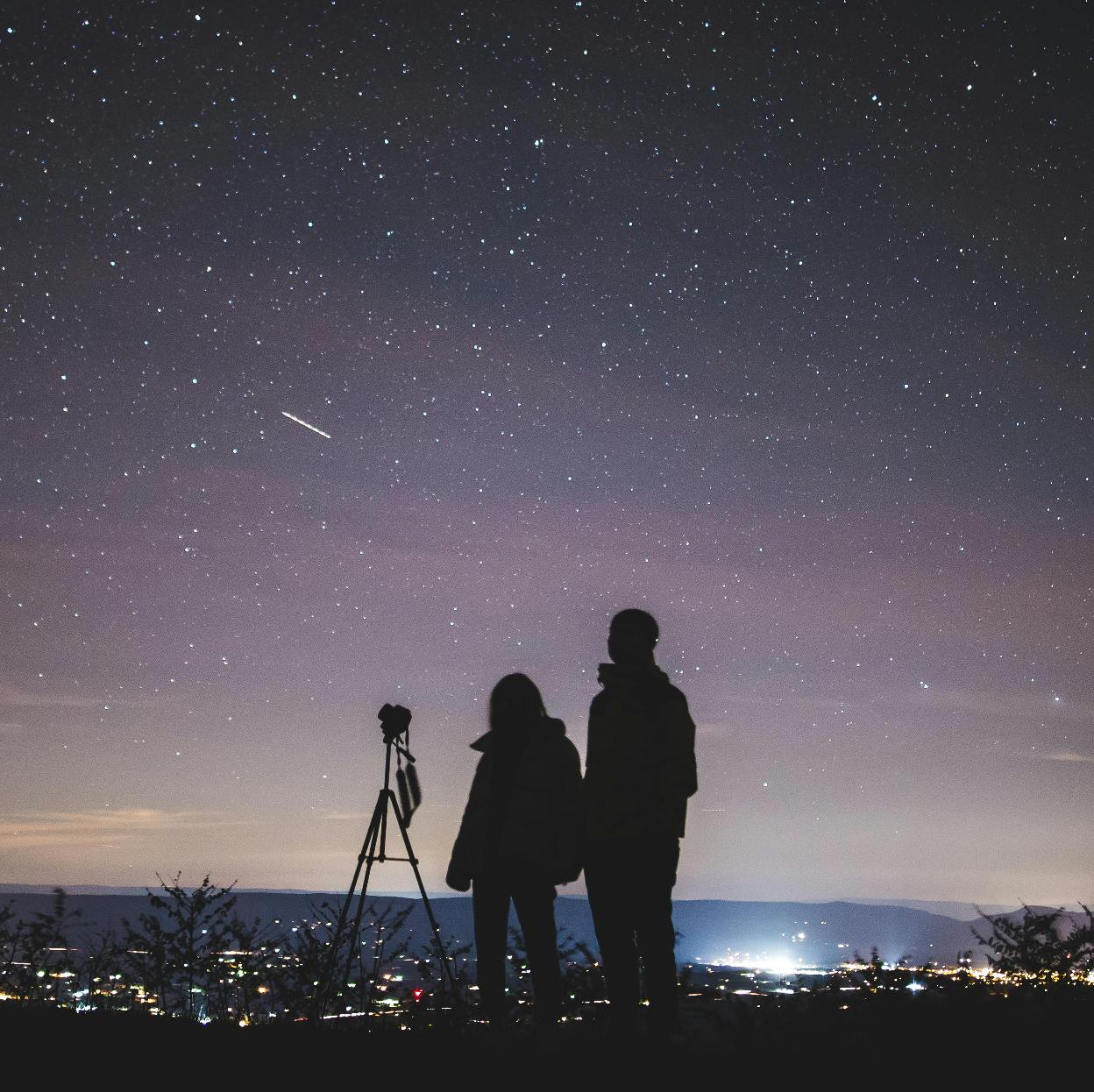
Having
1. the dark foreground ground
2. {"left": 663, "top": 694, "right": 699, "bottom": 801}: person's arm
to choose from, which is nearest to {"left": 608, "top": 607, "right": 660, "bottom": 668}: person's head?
{"left": 663, "top": 694, "right": 699, "bottom": 801}: person's arm

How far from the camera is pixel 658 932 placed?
12.4 feet

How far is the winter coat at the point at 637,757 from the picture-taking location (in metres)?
3.77

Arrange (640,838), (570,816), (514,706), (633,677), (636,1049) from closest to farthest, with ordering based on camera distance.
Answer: (636,1049) < (640,838) < (633,677) < (570,816) < (514,706)

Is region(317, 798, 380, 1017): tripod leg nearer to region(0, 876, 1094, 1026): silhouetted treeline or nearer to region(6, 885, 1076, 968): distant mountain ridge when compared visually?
region(0, 876, 1094, 1026): silhouetted treeline

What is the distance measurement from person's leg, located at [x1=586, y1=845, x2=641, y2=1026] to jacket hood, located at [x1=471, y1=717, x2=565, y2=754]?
0.71 meters

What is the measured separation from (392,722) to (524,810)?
1.86 meters

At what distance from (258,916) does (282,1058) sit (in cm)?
430

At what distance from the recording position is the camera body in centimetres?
595

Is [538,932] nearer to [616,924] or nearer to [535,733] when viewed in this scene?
[616,924]

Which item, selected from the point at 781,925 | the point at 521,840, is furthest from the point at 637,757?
the point at 781,925

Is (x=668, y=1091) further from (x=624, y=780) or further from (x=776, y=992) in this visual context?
(x=776, y=992)

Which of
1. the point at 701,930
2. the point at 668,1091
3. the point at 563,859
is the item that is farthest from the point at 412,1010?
the point at 701,930

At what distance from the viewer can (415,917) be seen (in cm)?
646

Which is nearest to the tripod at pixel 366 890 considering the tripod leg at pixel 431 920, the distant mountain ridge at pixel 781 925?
the tripod leg at pixel 431 920
